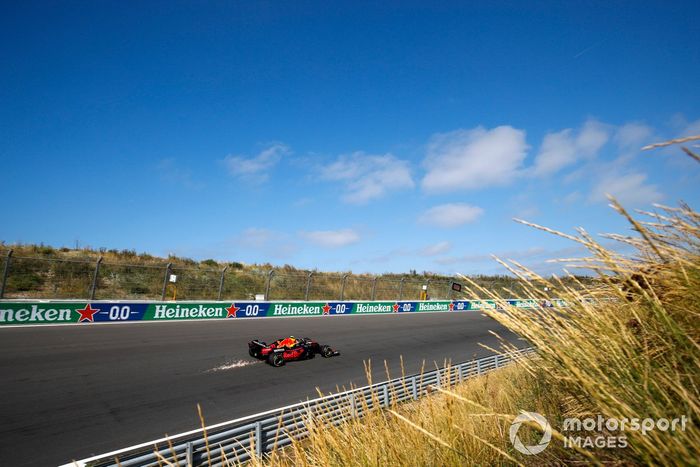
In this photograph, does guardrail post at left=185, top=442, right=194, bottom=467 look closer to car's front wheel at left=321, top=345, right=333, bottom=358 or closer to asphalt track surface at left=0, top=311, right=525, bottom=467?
asphalt track surface at left=0, top=311, right=525, bottom=467

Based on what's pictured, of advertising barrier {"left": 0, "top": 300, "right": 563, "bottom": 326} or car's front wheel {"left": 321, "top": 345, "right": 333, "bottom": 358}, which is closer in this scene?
car's front wheel {"left": 321, "top": 345, "right": 333, "bottom": 358}

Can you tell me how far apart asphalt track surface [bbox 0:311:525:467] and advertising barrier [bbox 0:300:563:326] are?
916mm

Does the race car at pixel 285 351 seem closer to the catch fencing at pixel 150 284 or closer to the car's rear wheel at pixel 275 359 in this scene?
the car's rear wheel at pixel 275 359

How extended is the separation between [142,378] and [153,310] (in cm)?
798

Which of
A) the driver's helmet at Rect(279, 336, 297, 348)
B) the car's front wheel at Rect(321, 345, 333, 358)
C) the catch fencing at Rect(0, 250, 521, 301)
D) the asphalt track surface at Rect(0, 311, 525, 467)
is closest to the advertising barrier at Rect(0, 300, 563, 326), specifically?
the asphalt track surface at Rect(0, 311, 525, 467)

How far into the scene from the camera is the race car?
11.2 m

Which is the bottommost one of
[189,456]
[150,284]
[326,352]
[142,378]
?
[142,378]

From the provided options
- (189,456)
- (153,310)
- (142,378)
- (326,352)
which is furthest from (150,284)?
(189,456)

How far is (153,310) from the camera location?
16.2 meters

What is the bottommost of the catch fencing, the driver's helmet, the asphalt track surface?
the asphalt track surface

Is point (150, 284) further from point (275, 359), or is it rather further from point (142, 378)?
point (275, 359)

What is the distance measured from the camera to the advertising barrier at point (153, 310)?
13.3 meters

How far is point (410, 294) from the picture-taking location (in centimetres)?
3244

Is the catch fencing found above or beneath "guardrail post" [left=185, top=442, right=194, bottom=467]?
above
